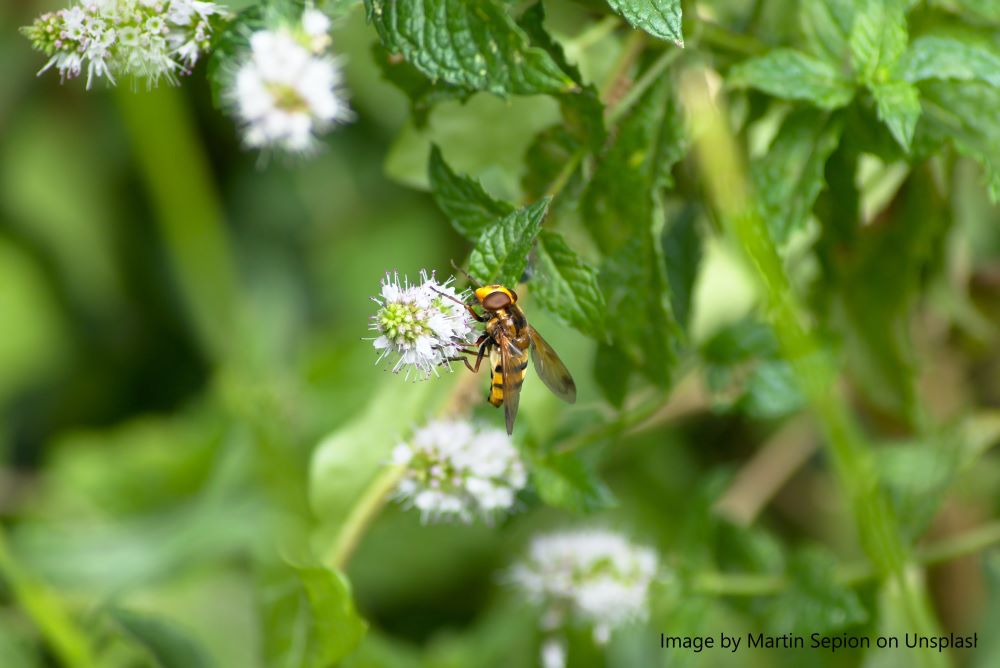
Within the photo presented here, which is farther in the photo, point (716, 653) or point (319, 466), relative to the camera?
point (716, 653)

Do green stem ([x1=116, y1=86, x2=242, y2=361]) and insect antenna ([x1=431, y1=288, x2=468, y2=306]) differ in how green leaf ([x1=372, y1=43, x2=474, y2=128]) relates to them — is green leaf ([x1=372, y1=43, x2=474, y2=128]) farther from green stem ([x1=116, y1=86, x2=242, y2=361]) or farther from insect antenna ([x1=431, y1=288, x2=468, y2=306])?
green stem ([x1=116, y1=86, x2=242, y2=361])

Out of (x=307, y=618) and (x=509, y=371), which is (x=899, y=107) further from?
(x=307, y=618)

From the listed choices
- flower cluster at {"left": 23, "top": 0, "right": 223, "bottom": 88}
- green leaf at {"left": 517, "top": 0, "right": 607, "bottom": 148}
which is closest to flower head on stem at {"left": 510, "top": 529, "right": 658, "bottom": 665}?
green leaf at {"left": 517, "top": 0, "right": 607, "bottom": 148}

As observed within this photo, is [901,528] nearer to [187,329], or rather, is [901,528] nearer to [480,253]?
[480,253]

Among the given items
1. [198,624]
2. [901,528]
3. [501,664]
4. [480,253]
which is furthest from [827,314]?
[198,624]

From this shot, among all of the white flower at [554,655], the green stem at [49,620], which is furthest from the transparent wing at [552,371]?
the green stem at [49,620]

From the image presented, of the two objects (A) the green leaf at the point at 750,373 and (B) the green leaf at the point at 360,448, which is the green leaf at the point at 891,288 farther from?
(B) the green leaf at the point at 360,448

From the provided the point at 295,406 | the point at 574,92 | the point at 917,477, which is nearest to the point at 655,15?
the point at 574,92
